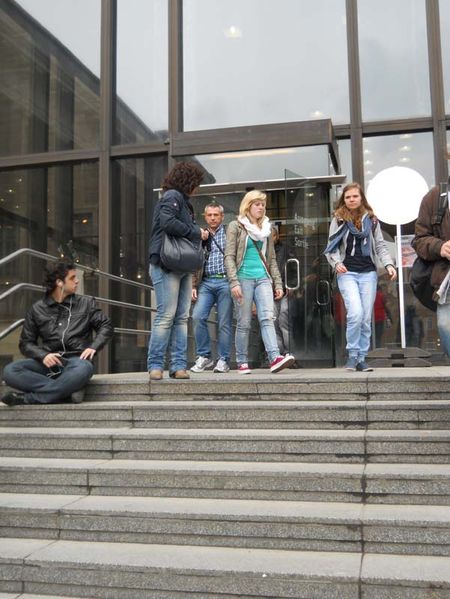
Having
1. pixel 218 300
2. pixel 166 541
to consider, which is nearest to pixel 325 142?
pixel 218 300

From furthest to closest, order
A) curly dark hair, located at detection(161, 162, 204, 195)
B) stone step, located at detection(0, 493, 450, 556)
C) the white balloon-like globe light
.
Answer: the white balloon-like globe light → curly dark hair, located at detection(161, 162, 204, 195) → stone step, located at detection(0, 493, 450, 556)

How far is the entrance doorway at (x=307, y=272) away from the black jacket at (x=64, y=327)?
2742mm

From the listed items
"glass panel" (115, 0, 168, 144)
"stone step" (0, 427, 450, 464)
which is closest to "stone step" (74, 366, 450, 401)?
"stone step" (0, 427, 450, 464)

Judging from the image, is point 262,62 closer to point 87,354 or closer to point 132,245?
point 132,245

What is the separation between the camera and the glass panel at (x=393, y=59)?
8.68 m

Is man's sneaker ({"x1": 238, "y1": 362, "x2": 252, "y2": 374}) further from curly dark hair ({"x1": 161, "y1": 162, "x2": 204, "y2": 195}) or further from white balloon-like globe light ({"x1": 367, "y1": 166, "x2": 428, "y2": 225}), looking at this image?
white balloon-like globe light ({"x1": 367, "y1": 166, "x2": 428, "y2": 225})

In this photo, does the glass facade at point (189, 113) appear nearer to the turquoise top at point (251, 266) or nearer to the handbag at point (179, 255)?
the turquoise top at point (251, 266)

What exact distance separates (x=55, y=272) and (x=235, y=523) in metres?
2.75

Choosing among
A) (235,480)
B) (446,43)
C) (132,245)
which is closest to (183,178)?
(235,480)

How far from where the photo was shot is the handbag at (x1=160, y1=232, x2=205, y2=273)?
5.13 m

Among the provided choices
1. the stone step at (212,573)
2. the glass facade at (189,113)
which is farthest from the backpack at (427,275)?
the glass facade at (189,113)

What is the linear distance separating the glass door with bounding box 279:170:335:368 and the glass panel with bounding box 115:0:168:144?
2877mm

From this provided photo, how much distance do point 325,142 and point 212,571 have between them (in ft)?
20.2

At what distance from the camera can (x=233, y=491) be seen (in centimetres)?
386
